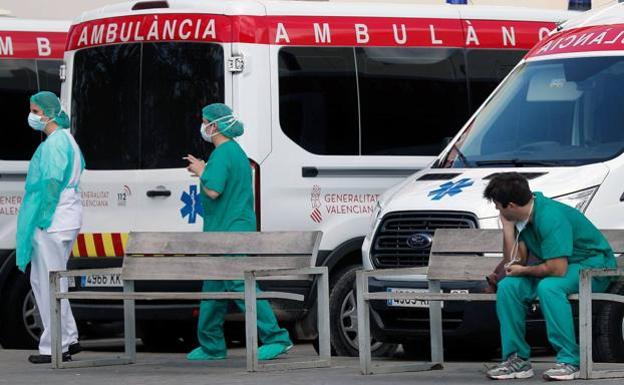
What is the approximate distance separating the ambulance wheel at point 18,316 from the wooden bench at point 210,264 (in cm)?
272

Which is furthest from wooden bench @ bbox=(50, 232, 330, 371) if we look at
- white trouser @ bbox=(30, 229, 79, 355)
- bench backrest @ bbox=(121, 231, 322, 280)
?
white trouser @ bbox=(30, 229, 79, 355)

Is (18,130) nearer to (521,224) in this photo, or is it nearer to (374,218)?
(374,218)

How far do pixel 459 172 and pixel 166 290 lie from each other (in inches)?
91.5

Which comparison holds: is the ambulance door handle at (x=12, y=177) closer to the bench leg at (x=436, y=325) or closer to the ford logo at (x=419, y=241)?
the ford logo at (x=419, y=241)

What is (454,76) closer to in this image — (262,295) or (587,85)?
(587,85)

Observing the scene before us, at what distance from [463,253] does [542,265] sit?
3.29ft

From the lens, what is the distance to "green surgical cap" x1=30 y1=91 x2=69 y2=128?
41.9 feet

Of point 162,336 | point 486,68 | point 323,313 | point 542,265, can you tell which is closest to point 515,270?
point 542,265

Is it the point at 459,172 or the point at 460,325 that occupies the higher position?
the point at 459,172

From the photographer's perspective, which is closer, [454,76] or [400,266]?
[400,266]

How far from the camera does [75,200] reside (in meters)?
12.7

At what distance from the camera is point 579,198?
11656 millimetres

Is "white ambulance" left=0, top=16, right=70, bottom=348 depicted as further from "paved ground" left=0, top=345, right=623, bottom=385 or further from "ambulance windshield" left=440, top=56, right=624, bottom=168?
"ambulance windshield" left=440, top=56, right=624, bottom=168

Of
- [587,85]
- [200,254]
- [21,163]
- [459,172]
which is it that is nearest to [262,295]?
[200,254]
